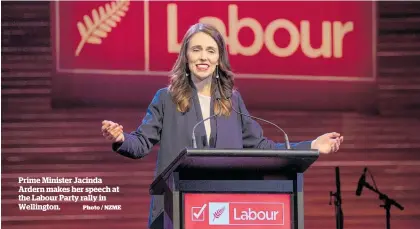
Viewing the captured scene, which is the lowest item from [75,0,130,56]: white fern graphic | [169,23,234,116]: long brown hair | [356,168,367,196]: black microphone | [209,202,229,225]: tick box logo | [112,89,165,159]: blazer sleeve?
[356,168,367,196]: black microphone

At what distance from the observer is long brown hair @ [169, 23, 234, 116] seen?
3.25 metres

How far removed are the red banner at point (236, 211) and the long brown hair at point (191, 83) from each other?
0.58m

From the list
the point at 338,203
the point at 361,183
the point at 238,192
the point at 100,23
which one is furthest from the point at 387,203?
the point at 238,192

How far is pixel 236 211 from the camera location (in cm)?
273

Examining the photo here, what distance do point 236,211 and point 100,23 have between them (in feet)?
10.3

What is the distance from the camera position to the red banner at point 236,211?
2.70 m

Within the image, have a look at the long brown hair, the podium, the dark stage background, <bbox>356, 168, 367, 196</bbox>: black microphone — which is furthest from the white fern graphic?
the podium

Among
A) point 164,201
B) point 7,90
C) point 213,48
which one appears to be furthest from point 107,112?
point 164,201

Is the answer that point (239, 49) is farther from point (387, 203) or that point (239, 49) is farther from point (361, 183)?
point (387, 203)

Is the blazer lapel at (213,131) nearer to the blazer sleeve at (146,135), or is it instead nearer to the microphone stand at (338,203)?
the blazer sleeve at (146,135)

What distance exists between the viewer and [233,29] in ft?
18.7

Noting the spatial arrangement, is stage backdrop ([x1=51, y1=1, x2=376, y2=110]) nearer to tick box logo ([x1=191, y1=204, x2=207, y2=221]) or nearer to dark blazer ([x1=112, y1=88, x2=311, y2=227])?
dark blazer ([x1=112, y1=88, x2=311, y2=227])

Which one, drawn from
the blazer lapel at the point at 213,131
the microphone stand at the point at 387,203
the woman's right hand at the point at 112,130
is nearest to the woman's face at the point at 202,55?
the blazer lapel at the point at 213,131

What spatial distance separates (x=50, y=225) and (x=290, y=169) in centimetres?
313
